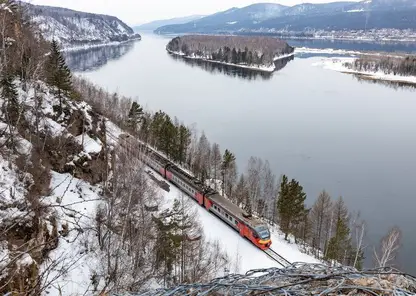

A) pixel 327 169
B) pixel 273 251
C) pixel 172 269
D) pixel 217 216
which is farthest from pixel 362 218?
pixel 172 269

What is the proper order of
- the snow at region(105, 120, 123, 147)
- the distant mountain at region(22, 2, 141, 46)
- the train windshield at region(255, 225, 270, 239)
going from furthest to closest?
1. the distant mountain at region(22, 2, 141, 46)
2. the snow at region(105, 120, 123, 147)
3. the train windshield at region(255, 225, 270, 239)

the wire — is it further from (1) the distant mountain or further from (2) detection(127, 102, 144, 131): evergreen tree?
(1) the distant mountain

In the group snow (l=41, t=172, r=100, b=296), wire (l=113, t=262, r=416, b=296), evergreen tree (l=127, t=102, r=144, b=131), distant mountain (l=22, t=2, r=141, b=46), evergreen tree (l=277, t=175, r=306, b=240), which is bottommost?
evergreen tree (l=277, t=175, r=306, b=240)

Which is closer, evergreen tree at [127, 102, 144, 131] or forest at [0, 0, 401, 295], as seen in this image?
forest at [0, 0, 401, 295]

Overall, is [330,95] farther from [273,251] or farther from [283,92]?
[273,251]

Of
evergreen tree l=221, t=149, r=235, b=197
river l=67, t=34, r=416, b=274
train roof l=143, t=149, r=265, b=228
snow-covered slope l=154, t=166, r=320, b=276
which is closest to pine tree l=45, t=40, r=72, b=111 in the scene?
train roof l=143, t=149, r=265, b=228

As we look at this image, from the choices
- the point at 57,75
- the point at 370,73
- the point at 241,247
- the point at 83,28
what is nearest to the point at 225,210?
the point at 241,247

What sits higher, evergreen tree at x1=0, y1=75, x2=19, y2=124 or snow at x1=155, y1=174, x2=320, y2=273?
evergreen tree at x1=0, y1=75, x2=19, y2=124
